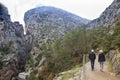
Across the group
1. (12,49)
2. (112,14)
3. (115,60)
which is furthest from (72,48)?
(12,49)

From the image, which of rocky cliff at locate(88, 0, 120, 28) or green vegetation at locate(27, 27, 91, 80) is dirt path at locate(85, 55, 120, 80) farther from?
rocky cliff at locate(88, 0, 120, 28)

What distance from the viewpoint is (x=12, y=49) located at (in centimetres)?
14962

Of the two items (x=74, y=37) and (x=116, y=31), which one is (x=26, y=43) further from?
(x=116, y=31)

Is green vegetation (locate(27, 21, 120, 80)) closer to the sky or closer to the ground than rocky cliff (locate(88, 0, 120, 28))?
closer to the ground

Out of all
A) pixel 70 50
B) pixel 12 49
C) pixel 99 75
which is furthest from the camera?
pixel 12 49

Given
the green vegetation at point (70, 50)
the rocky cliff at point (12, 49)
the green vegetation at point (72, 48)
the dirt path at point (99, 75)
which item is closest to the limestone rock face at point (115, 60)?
the dirt path at point (99, 75)

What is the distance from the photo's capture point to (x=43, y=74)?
8094cm

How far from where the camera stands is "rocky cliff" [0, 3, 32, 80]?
130000 mm

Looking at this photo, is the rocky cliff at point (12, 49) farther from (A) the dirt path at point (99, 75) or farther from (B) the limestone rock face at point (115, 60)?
(A) the dirt path at point (99, 75)

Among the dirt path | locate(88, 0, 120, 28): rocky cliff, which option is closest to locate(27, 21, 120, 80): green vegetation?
locate(88, 0, 120, 28): rocky cliff

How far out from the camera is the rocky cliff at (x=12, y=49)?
130 m

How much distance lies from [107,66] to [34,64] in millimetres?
72737

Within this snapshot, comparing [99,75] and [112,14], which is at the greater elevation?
[112,14]

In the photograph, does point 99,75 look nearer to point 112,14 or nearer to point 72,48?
point 72,48
